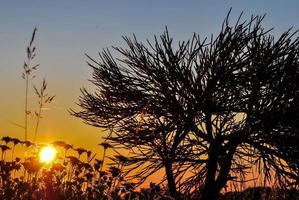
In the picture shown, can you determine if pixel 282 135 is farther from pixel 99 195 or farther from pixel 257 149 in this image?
pixel 99 195

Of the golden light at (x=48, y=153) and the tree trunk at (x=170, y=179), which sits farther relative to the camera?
the tree trunk at (x=170, y=179)

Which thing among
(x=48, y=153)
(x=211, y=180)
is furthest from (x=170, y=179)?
(x=48, y=153)

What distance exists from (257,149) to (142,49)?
229cm

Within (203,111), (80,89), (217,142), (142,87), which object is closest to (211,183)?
(217,142)

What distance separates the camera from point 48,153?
6.10 meters

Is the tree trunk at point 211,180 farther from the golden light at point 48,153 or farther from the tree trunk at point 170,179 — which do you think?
the golden light at point 48,153

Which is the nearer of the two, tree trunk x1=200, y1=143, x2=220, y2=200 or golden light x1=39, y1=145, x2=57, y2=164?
golden light x1=39, y1=145, x2=57, y2=164

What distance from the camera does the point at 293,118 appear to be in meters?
6.81

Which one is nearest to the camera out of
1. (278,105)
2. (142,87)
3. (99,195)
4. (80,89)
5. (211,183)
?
(99,195)

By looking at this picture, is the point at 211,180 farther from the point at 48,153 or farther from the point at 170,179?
the point at 48,153

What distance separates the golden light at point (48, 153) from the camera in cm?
569

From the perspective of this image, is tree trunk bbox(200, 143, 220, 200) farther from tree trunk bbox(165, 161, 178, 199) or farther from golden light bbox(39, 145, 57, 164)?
golden light bbox(39, 145, 57, 164)

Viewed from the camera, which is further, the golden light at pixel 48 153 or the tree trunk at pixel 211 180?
the tree trunk at pixel 211 180

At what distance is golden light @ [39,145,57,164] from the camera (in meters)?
5.69
